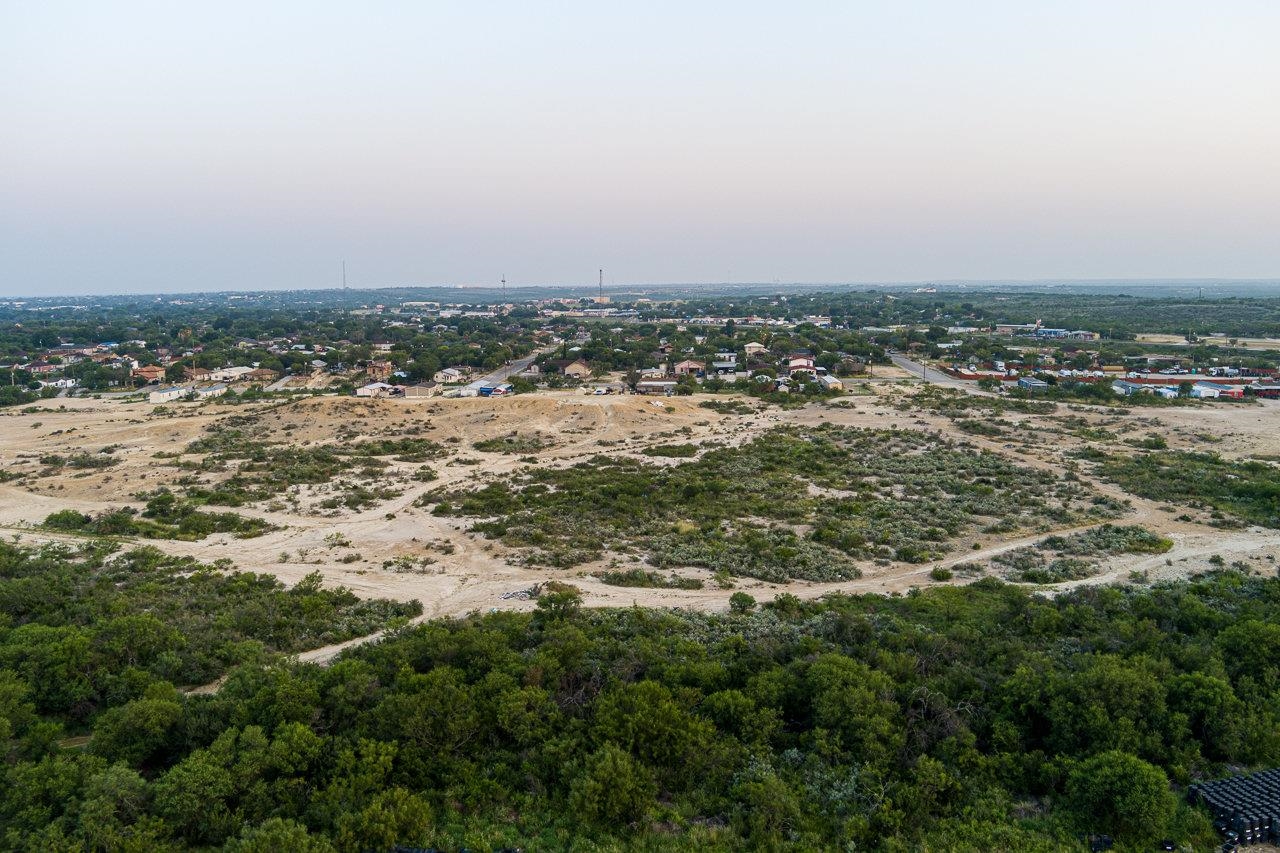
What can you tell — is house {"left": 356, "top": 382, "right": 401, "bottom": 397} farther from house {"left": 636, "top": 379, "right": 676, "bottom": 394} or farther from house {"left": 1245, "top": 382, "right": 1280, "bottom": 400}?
house {"left": 1245, "top": 382, "right": 1280, "bottom": 400}

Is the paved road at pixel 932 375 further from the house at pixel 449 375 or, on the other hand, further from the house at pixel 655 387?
the house at pixel 449 375

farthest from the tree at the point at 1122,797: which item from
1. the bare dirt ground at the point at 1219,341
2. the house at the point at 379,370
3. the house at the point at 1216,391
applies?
the bare dirt ground at the point at 1219,341

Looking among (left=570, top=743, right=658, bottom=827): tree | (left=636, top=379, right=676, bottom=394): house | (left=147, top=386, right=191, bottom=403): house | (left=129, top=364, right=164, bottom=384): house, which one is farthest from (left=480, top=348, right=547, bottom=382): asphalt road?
(left=570, top=743, right=658, bottom=827): tree

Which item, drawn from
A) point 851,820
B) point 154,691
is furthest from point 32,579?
point 851,820

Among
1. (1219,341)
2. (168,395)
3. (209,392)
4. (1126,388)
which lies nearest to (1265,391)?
(1126,388)

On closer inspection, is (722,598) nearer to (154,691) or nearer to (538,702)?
(538,702)

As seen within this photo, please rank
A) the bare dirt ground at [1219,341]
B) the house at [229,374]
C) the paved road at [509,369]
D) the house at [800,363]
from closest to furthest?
1. the house at [229,374]
2. the house at [800,363]
3. the paved road at [509,369]
4. the bare dirt ground at [1219,341]

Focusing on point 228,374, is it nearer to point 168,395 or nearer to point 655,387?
point 168,395
